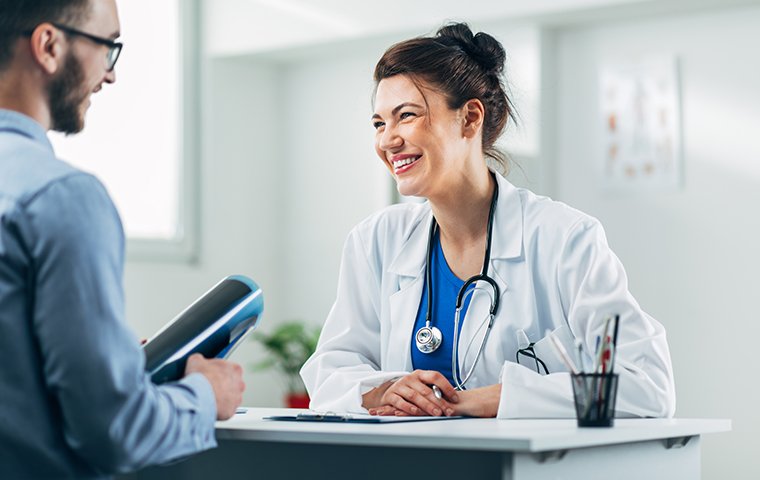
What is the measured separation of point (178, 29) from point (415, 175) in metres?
3.61

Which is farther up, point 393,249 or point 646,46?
point 646,46

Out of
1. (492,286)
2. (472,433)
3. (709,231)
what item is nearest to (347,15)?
(709,231)

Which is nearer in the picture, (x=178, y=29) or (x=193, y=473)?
(x=193, y=473)

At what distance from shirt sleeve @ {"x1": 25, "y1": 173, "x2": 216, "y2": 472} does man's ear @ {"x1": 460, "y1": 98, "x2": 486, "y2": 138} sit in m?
1.30

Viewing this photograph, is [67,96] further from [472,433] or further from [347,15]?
[347,15]

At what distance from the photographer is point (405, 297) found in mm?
2395

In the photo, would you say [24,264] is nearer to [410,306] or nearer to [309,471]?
[309,471]

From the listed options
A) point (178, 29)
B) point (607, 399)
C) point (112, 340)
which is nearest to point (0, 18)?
point (112, 340)

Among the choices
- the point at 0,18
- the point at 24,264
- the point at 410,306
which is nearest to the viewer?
the point at 24,264

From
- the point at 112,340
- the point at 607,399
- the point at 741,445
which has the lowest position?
the point at 741,445

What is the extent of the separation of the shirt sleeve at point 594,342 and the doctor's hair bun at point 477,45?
50cm

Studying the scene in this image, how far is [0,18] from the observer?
4.68ft

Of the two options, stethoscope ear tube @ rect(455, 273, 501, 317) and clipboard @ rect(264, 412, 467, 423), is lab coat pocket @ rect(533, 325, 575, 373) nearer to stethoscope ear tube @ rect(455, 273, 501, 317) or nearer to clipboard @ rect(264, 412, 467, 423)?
stethoscope ear tube @ rect(455, 273, 501, 317)

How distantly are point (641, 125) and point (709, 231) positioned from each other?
0.58 m
